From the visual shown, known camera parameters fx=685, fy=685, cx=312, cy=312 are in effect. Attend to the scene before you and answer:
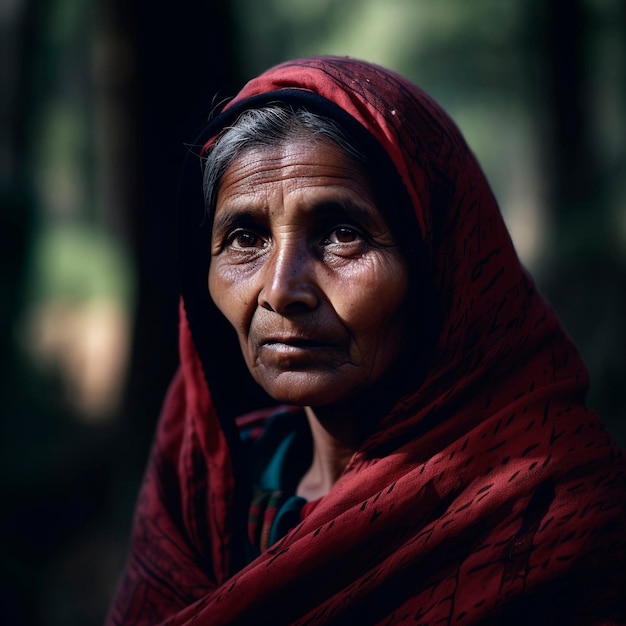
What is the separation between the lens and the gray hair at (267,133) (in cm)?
161

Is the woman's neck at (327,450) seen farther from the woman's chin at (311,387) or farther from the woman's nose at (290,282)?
the woman's nose at (290,282)

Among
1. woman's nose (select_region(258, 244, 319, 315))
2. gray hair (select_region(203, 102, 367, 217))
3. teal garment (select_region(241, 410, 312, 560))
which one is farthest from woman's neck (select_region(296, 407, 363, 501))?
gray hair (select_region(203, 102, 367, 217))

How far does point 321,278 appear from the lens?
1591mm

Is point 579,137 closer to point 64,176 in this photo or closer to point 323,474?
point 323,474

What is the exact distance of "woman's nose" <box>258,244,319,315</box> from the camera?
60.7 inches

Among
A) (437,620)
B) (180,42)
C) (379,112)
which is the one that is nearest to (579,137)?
(180,42)

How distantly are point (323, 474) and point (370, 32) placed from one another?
1116 cm

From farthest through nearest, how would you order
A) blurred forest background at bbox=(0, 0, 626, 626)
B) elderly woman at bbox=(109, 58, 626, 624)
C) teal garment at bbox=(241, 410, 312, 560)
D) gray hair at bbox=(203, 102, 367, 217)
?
blurred forest background at bbox=(0, 0, 626, 626), teal garment at bbox=(241, 410, 312, 560), gray hair at bbox=(203, 102, 367, 217), elderly woman at bbox=(109, 58, 626, 624)

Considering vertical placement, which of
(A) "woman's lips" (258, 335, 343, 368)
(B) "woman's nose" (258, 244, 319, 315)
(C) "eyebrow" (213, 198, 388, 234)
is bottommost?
(A) "woman's lips" (258, 335, 343, 368)

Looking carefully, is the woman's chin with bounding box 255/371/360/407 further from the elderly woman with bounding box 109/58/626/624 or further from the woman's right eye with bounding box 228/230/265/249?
the woman's right eye with bounding box 228/230/265/249

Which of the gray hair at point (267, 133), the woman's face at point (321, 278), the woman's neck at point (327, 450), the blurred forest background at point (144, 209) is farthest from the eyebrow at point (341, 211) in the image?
the blurred forest background at point (144, 209)

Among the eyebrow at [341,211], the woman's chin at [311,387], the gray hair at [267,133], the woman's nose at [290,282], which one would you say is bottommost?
the woman's chin at [311,387]

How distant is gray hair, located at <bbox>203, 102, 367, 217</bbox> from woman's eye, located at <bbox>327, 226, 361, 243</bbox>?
6.2 inches

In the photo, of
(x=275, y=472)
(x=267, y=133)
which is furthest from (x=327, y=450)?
(x=267, y=133)
